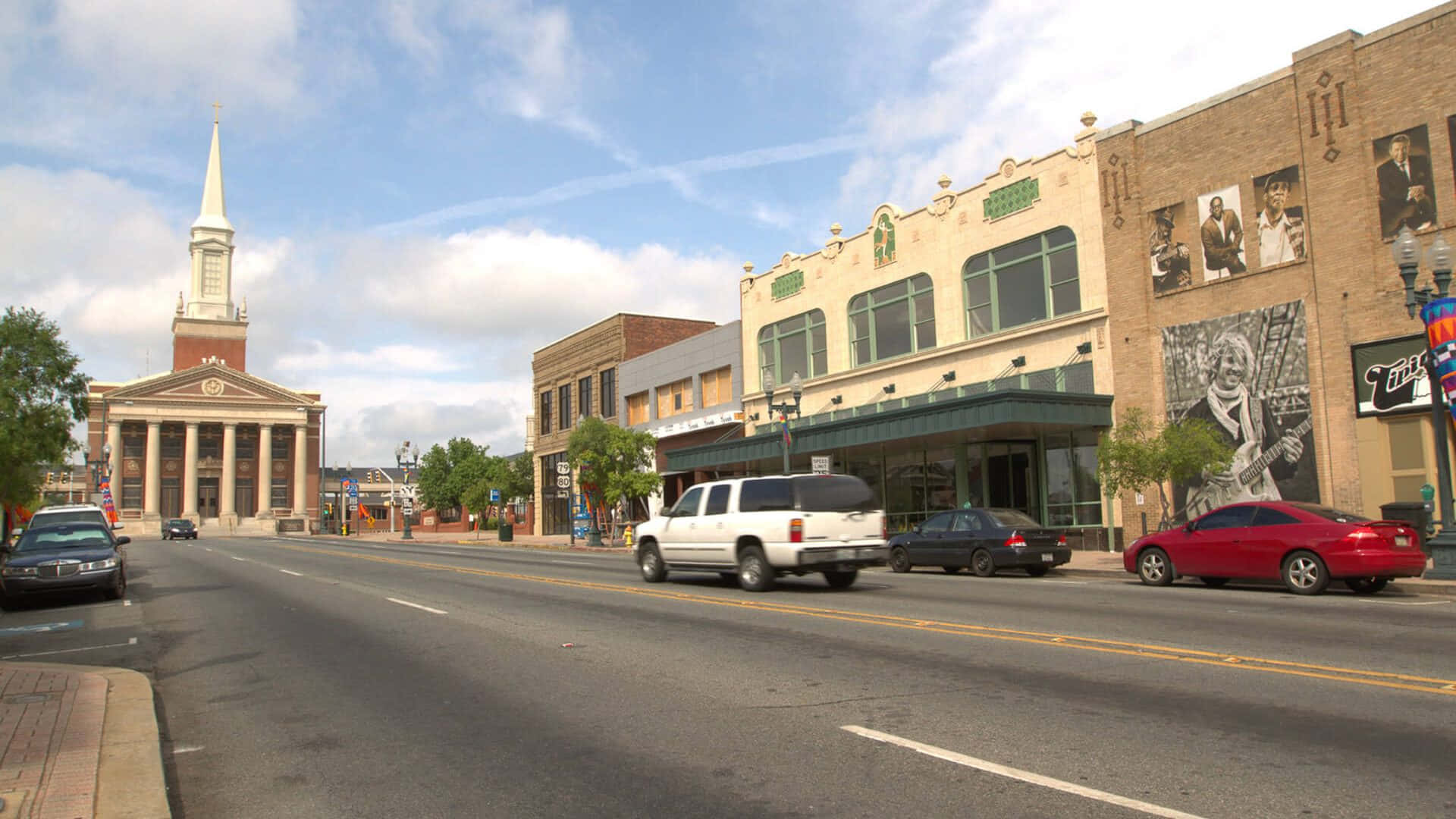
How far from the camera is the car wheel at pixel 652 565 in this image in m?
19.5

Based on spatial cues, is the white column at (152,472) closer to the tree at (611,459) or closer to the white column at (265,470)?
the white column at (265,470)

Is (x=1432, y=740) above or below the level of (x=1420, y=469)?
below

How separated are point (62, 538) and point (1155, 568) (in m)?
→ 19.7

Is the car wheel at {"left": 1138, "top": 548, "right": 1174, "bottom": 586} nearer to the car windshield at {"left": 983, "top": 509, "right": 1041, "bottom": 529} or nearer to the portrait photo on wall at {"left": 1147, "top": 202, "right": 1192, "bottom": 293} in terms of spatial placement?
the car windshield at {"left": 983, "top": 509, "right": 1041, "bottom": 529}

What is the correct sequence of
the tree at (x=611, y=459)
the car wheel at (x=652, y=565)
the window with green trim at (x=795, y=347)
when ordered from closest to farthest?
the car wheel at (x=652, y=565) < the window with green trim at (x=795, y=347) < the tree at (x=611, y=459)

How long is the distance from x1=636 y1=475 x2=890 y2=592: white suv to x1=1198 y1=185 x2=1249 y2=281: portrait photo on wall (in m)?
13.7

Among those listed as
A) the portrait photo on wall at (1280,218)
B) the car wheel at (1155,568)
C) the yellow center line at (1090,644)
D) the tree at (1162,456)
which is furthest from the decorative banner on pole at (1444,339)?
the yellow center line at (1090,644)

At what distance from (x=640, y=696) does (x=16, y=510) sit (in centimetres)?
4077

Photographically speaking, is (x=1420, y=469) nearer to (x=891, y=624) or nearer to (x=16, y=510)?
(x=891, y=624)

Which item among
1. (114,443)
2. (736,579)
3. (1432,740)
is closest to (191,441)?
(114,443)

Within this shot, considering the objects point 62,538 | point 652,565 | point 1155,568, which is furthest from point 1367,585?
point 62,538

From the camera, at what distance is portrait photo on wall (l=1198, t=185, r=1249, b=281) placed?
83.5ft

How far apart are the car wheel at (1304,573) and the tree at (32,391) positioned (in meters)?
26.0

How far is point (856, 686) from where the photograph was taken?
8.22m
